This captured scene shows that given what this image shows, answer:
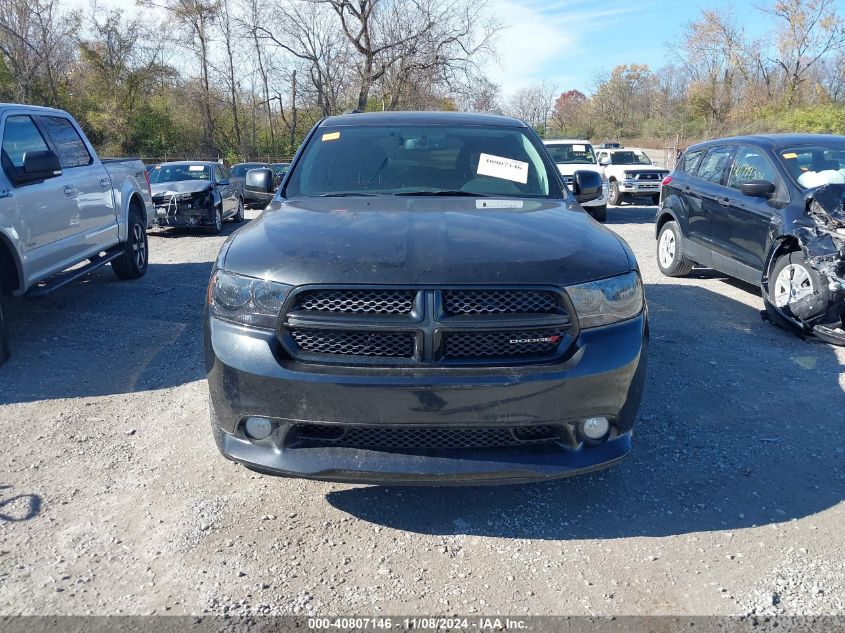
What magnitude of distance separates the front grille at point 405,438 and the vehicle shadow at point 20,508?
4.40 feet

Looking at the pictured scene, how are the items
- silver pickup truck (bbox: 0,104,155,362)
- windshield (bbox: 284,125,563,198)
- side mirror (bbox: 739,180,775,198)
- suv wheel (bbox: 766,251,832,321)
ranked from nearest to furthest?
windshield (bbox: 284,125,563,198) < silver pickup truck (bbox: 0,104,155,362) < suv wheel (bbox: 766,251,832,321) < side mirror (bbox: 739,180,775,198)

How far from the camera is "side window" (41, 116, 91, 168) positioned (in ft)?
21.7

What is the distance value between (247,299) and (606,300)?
4.84 feet

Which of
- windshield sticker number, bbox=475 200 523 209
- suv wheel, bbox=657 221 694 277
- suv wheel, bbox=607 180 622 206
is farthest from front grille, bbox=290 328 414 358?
suv wheel, bbox=607 180 622 206

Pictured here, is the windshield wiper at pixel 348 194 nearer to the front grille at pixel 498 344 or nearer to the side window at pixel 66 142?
the front grille at pixel 498 344

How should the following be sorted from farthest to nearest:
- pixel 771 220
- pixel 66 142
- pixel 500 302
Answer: pixel 66 142 < pixel 771 220 < pixel 500 302

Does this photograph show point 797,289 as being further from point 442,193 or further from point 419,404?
point 419,404

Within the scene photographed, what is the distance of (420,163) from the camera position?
4152mm

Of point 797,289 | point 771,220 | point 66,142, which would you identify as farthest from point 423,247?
point 66,142

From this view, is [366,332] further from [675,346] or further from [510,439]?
[675,346]

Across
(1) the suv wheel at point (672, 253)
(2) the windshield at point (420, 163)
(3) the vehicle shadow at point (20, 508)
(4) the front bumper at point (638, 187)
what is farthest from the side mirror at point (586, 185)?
(4) the front bumper at point (638, 187)

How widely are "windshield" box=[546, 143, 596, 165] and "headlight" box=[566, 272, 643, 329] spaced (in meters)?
14.9

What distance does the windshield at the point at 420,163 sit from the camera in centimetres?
401

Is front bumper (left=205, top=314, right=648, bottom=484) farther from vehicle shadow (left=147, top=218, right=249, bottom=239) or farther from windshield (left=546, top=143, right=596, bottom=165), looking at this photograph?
windshield (left=546, top=143, right=596, bottom=165)
